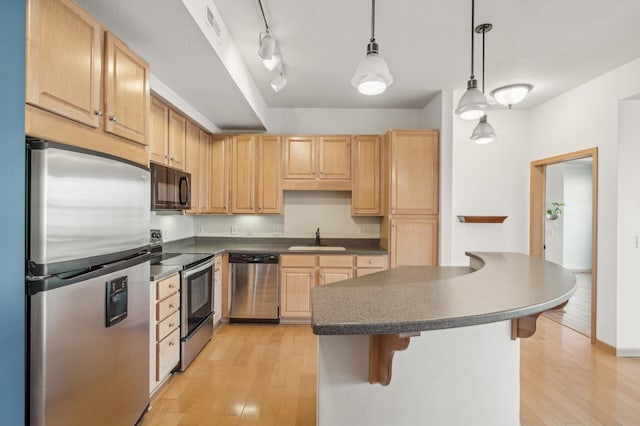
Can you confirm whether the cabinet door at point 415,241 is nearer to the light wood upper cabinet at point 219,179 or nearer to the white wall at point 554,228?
the light wood upper cabinet at point 219,179

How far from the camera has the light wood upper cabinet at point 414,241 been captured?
12.7 feet

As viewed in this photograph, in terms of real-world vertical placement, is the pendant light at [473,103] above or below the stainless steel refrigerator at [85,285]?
above

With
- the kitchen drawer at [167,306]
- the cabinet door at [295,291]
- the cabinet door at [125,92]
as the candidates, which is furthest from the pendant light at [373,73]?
the cabinet door at [295,291]

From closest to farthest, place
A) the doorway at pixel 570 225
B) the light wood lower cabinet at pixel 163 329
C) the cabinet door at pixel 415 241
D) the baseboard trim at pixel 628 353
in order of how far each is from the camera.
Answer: the light wood lower cabinet at pixel 163 329 → the baseboard trim at pixel 628 353 → the doorway at pixel 570 225 → the cabinet door at pixel 415 241

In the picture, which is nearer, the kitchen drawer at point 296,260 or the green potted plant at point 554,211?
the kitchen drawer at point 296,260

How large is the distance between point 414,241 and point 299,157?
178 centimetres

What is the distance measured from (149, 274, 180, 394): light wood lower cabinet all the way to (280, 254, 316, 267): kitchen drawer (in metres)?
1.40

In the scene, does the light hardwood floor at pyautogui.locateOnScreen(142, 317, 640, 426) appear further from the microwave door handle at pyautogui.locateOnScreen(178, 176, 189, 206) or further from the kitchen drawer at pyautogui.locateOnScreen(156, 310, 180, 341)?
the microwave door handle at pyautogui.locateOnScreen(178, 176, 189, 206)

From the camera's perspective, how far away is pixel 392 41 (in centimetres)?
280

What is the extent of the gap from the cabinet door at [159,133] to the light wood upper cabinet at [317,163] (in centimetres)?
150

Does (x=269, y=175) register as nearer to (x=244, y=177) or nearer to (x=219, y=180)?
(x=244, y=177)

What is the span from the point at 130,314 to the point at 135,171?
840 mm

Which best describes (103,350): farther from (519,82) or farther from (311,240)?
(519,82)

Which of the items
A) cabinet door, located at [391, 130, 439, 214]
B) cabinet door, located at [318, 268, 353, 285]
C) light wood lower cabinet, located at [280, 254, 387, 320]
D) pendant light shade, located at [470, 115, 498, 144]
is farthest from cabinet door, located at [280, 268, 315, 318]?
pendant light shade, located at [470, 115, 498, 144]
